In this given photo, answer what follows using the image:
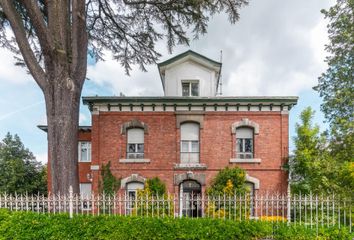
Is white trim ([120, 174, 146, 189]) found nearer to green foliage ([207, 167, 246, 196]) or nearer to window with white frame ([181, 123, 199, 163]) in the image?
window with white frame ([181, 123, 199, 163])

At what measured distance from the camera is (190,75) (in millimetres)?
20250

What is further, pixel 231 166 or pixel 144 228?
pixel 231 166

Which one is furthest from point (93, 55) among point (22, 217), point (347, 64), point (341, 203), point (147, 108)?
point (341, 203)

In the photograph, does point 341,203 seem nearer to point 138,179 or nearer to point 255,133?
point 255,133

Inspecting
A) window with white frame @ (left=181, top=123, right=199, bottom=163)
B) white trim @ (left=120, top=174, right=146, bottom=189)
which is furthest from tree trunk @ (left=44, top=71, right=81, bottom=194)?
window with white frame @ (left=181, top=123, right=199, bottom=163)

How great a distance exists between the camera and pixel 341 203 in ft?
35.3

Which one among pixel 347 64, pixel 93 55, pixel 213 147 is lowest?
pixel 213 147

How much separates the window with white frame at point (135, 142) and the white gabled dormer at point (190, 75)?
3.21 metres

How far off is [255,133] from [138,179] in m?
7.36

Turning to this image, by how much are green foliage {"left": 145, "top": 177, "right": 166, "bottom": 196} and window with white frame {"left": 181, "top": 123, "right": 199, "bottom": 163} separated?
1.95 metres

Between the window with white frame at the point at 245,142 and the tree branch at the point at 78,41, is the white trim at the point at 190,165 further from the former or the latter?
the tree branch at the point at 78,41

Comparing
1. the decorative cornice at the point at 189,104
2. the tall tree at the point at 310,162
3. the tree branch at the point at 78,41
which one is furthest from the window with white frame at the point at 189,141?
the tree branch at the point at 78,41

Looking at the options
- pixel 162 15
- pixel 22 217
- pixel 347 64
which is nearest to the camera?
pixel 22 217

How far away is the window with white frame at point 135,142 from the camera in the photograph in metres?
18.8
